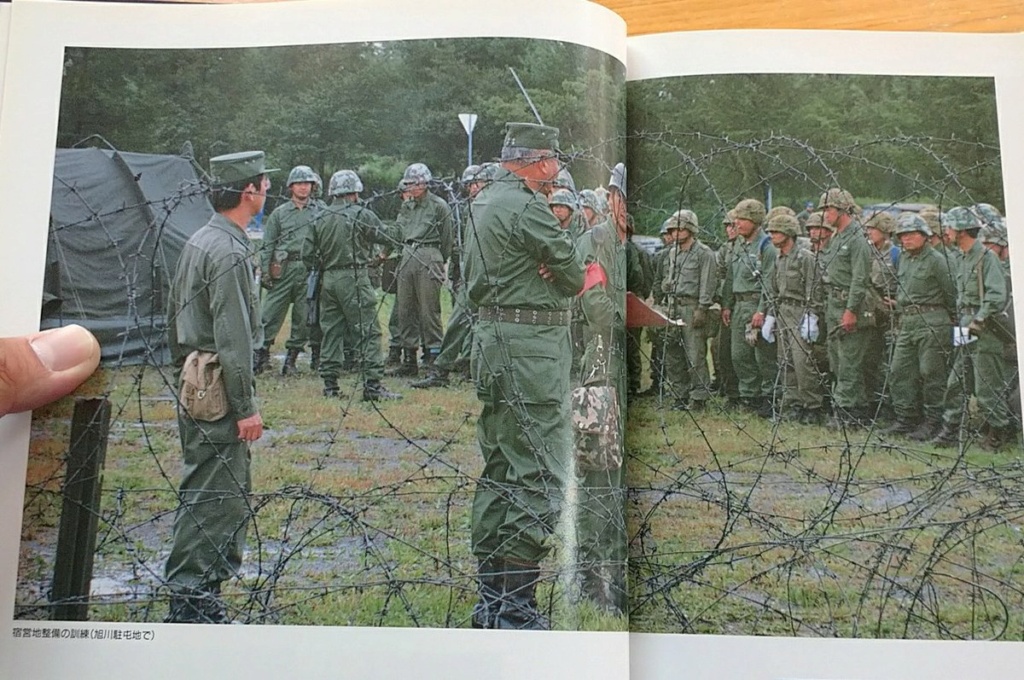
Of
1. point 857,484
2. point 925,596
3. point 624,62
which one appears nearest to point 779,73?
point 624,62

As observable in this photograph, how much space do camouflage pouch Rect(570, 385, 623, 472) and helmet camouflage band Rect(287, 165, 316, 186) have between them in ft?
2.09

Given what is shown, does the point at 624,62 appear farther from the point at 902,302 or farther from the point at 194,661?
the point at 194,661

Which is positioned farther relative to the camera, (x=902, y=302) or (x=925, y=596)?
(x=902, y=302)

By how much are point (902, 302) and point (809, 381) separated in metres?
0.24

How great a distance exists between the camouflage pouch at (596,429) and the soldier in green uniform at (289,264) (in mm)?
526

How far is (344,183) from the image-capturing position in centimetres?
144

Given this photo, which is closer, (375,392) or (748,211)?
(375,392)

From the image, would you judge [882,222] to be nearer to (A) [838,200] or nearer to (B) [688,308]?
(A) [838,200]

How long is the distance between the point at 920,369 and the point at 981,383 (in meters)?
0.11

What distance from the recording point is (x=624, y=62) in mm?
1450

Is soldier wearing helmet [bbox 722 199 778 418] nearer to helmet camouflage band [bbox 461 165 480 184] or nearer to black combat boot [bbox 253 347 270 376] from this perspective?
helmet camouflage band [bbox 461 165 480 184]

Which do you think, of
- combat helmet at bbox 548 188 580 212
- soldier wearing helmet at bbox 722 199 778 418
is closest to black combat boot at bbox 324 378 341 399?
combat helmet at bbox 548 188 580 212

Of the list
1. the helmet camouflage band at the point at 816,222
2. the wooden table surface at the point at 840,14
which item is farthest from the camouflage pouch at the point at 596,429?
the wooden table surface at the point at 840,14

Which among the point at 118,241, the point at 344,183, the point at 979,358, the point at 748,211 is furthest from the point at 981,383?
the point at 118,241
